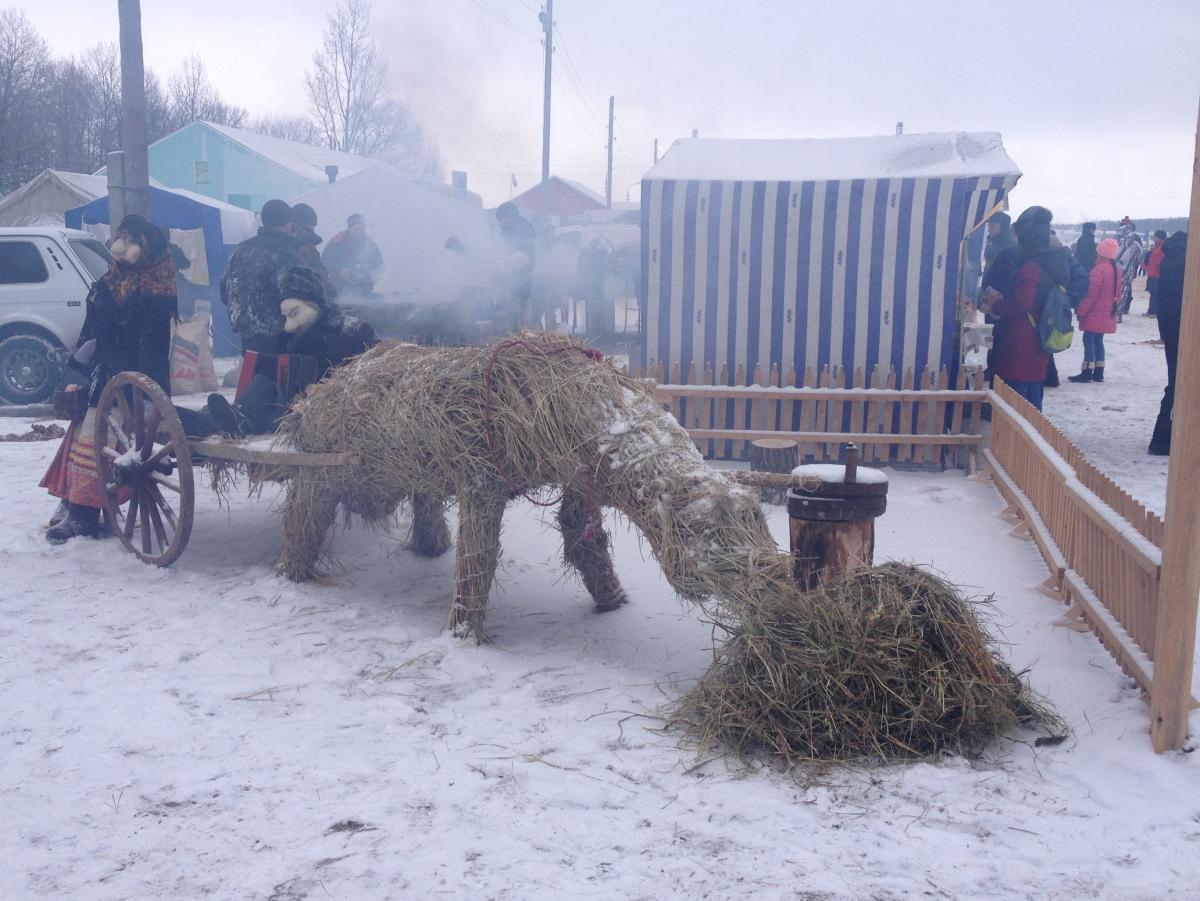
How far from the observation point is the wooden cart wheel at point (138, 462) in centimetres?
596

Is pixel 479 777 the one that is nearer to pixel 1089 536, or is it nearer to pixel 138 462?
pixel 1089 536

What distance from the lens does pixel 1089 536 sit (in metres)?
5.05

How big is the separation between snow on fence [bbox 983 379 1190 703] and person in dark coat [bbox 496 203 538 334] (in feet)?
27.9

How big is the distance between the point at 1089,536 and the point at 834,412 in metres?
4.13

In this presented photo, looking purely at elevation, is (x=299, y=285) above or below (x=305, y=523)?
above

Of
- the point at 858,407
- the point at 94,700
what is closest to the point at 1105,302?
the point at 858,407

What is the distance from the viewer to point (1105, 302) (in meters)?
13.1

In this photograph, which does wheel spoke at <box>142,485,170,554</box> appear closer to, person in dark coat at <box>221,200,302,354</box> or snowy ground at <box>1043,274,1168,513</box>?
person in dark coat at <box>221,200,302,354</box>

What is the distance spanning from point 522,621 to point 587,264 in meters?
15.2

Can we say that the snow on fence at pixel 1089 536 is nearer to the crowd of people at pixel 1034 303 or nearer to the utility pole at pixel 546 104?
the crowd of people at pixel 1034 303

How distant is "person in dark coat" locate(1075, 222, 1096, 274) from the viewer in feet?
46.7

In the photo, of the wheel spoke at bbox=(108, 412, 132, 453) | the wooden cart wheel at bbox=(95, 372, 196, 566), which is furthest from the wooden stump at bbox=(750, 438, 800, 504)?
the wheel spoke at bbox=(108, 412, 132, 453)

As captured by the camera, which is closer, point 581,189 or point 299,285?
point 299,285

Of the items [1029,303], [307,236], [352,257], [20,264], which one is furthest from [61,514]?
[1029,303]
